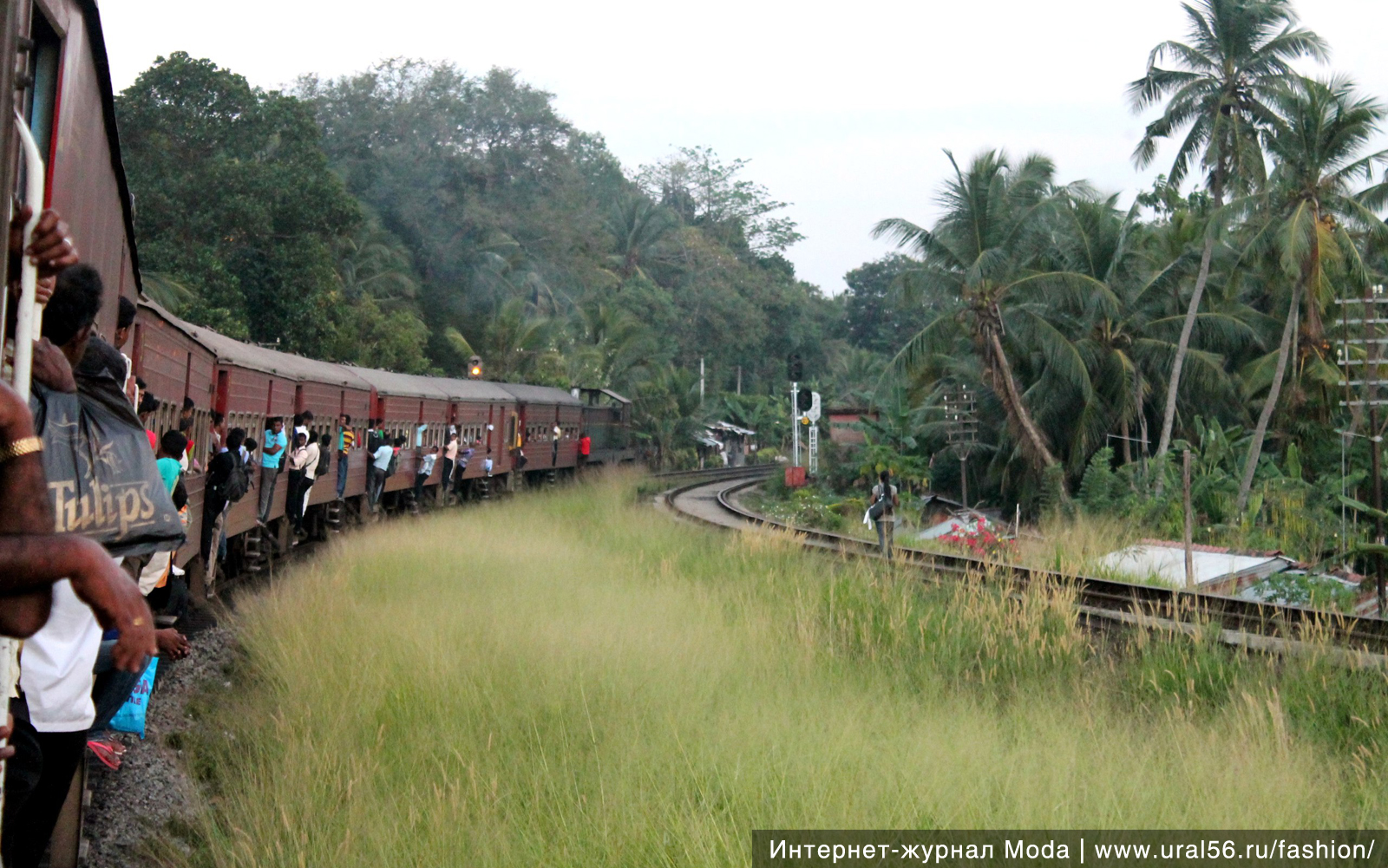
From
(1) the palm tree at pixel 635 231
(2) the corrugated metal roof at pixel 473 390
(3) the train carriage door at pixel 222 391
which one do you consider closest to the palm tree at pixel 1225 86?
(2) the corrugated metal roof at pixel 473 390

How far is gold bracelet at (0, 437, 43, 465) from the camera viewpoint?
2094 mm

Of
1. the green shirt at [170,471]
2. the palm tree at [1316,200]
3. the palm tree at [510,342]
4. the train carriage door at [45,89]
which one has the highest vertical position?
the palm tree at [1316,200]

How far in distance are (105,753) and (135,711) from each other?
54cm

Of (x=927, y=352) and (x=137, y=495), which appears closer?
(x=137, y=495)

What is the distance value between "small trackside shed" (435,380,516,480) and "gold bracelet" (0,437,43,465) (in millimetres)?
20510

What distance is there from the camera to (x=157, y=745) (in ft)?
23.0

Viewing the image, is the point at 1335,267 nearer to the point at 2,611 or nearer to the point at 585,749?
the point at 585,749

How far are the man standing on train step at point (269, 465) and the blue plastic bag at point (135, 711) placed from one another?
700cm

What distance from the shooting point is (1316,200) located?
23094 millimetres

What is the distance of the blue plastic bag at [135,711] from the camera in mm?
5254

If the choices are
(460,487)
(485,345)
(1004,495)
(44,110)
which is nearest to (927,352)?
(1004,495)

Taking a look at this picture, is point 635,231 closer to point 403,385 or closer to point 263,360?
point 403,385

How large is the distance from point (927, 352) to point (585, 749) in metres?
22.5

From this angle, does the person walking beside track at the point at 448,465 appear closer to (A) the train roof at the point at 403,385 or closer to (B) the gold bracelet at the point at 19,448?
(A) the train roof at the point at 403,385
